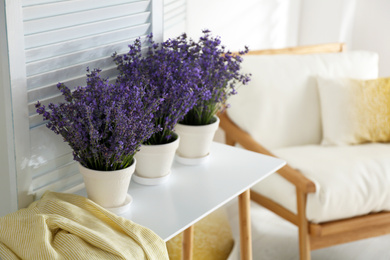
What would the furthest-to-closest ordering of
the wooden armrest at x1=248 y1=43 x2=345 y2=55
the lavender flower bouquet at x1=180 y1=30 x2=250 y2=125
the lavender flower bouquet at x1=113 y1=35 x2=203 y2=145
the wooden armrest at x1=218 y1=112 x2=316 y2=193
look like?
the wooden armrest at x1=248 y1=43 x2=345 y2=55 → the wooden armrest at x1=218 y1=112 x2=316 y2=193 → the lavender flower bouquet at x1=180 y1=30 x2=250 y2=125 → the lavender flower bouquet at x1=113 y1=35 x2=203 y2=145

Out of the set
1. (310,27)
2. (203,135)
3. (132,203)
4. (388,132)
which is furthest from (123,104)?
(310,27)

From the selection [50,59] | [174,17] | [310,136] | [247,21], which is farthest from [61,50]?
[247,21]

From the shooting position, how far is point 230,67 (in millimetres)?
1503

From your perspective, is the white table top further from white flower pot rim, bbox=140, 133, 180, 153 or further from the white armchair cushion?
the white armchair cushion

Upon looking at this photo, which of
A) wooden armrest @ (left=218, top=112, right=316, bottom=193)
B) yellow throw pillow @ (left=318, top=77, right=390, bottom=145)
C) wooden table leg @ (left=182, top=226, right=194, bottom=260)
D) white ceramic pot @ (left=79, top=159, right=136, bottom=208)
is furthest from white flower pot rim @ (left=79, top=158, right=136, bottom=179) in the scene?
yellow throw pillow @ (left=318, top=77, right=390, bottom=145)

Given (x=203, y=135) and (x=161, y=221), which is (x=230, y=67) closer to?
(x=203, y=135)

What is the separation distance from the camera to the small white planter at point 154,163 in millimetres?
1365

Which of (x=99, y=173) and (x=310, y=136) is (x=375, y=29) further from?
(x=99, y=173)

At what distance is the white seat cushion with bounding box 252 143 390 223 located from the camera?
205 centimetres

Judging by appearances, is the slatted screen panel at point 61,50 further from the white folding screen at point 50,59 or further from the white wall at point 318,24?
the white wall at point 318,24

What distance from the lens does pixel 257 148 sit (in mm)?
2236

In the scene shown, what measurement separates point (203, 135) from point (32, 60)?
0.54m

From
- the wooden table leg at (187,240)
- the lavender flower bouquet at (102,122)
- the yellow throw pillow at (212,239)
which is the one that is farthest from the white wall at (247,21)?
the lavender flower bouquet at (102,122)

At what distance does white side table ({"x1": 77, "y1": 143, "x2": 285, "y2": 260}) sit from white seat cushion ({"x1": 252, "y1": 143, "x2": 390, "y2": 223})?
1.61ft
